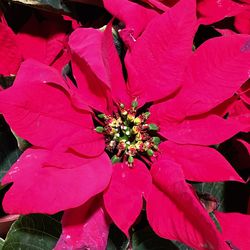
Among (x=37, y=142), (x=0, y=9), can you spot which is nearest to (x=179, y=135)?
(x=37, y=142)

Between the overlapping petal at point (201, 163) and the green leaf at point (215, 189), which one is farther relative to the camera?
the green leaf at point (215, 189)

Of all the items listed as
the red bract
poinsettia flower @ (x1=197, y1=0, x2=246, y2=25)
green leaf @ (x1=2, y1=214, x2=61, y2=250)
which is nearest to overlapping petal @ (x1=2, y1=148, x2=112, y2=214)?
the red bract

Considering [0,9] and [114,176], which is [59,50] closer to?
[0,9]

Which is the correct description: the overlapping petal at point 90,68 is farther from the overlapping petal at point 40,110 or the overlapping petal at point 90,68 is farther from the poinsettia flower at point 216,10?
the poinsettia flower at point 216,10

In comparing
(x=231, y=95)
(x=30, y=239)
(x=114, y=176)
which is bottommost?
(x=30, y=239)

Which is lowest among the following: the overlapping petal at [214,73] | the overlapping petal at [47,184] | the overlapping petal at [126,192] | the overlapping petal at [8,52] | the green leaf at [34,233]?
the green leaf at [34,233]

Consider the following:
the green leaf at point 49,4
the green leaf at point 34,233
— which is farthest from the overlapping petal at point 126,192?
the green leaf at point 49,4
